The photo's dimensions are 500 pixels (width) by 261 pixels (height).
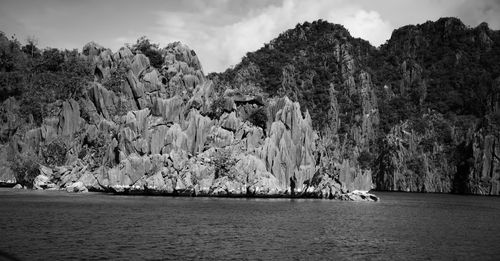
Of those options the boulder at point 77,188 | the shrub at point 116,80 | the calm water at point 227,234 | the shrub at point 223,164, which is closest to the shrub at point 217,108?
the shrub at point 223,164

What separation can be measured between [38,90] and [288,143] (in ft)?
299

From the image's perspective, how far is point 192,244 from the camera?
4597 cm

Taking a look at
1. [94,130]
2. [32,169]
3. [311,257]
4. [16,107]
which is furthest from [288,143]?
[16,107]

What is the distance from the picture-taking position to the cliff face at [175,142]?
356 ft

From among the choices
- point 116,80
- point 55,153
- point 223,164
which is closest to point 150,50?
point 116,80

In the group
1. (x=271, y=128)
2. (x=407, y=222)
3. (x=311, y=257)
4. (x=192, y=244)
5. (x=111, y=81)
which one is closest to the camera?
(x=311, y=257)

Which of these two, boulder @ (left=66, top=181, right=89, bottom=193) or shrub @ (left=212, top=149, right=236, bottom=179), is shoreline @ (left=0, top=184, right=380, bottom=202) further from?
shrub @ (left=212, top=149, right=236, bottom=179)

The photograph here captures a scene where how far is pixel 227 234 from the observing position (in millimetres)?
53188

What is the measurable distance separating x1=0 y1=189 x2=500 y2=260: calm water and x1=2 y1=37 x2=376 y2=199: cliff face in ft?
92.6

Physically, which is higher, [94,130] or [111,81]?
[111,81]

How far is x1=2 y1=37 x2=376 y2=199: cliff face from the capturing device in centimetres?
10838

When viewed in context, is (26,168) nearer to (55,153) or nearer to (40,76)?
(55,153)

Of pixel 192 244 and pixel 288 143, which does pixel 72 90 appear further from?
pixel 192 244

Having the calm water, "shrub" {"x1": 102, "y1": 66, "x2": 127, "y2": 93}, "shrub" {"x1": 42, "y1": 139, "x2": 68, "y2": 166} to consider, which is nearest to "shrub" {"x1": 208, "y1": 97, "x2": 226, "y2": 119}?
"shrub" {"x1": 102, "y1": 66, "x2": 127, "y2": 93}
